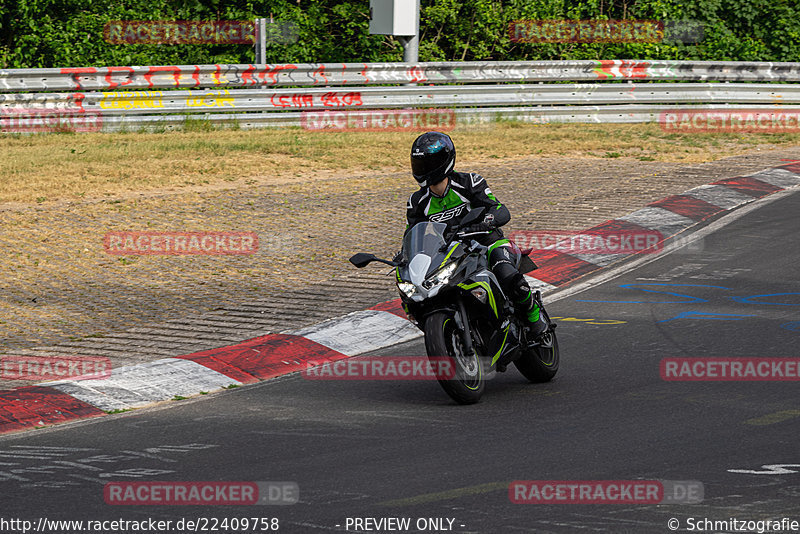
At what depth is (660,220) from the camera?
13.2 m

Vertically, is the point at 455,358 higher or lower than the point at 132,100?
lower

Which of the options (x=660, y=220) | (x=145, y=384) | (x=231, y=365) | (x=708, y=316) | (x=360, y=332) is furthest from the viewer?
(x=660, y=220)

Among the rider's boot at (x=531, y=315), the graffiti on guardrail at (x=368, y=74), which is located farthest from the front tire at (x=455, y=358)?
the graffiti on guardrail at (x=368, y=74)

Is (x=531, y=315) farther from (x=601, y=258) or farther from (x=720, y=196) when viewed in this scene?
(x=720, y=196)

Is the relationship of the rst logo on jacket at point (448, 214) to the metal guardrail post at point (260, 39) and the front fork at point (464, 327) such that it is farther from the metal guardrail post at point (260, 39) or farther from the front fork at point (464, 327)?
the metal guardrail post at point (260, 39)

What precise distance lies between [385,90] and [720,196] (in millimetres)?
7432

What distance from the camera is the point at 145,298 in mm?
10203

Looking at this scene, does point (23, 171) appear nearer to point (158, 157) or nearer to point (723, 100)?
point (158, 157)

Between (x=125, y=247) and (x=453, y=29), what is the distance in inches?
560

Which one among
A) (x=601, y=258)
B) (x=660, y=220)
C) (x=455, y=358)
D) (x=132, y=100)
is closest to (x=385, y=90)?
(x=132, y=100)

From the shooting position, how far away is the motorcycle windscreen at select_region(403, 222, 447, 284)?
A: 22.7 ft

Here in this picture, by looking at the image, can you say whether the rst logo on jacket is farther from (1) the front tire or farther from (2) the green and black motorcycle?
(1) the front tire

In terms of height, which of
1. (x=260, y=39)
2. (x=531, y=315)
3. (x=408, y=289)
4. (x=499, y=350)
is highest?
(x=260, y=39)

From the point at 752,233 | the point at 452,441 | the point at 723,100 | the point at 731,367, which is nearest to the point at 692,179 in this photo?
the point at 752,233
